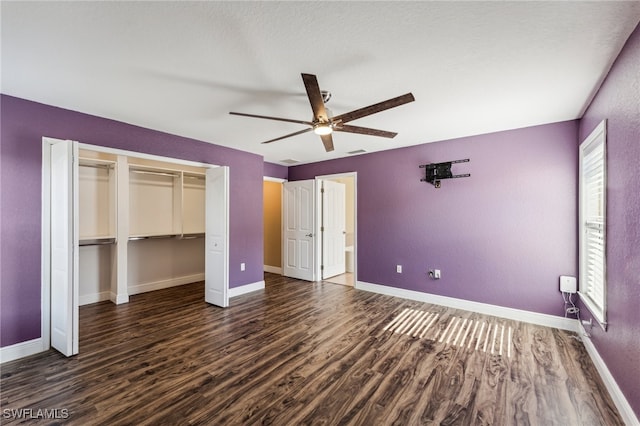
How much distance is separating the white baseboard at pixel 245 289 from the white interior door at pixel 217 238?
1.50 feet

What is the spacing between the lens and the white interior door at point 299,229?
5.52 meters

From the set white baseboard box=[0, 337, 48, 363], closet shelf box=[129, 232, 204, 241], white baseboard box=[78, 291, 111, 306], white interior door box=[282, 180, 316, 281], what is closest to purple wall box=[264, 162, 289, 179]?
white interior door box=[282, 180, 316, 281]

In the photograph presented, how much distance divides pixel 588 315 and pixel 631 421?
135 cm

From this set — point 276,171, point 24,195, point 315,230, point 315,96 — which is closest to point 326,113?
point 315,96

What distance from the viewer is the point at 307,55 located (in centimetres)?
195

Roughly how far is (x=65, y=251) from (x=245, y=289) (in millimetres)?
2641

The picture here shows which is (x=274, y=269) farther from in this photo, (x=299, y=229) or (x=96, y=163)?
(x=96, y=163)

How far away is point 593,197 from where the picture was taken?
9.35 ft

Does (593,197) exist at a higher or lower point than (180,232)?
higher

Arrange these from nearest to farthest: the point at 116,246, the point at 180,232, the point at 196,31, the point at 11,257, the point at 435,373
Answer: the point at 196,31
the point at 435,373
the point at 11,257
the point at 116,246
the point at 180,232

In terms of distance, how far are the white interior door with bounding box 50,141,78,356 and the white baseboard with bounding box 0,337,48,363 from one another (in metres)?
0.16

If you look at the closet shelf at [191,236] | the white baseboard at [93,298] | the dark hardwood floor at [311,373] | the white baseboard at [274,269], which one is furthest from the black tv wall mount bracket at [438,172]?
the white baseboard at [93,298]

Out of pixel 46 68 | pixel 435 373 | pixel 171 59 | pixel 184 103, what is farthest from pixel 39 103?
pixel 435 373

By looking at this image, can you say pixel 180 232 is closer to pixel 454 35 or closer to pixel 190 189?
pixel 190 189
